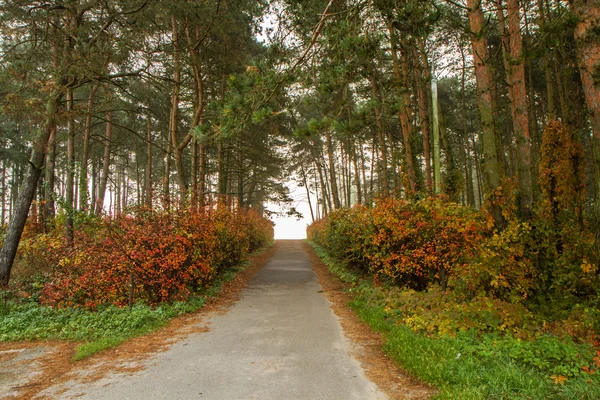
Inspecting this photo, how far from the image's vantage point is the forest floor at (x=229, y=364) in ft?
11.8

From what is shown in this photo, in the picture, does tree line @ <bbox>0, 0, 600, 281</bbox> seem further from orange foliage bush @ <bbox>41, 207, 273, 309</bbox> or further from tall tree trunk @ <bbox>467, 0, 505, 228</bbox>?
orange foliage bush @ <bbox>41, 207, 273, 309</bbox>

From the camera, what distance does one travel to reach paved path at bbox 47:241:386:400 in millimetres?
3549

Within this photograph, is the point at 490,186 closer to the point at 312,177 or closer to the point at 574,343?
the point at 574,343

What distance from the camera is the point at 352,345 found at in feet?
16.5

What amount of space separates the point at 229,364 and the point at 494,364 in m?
2.94

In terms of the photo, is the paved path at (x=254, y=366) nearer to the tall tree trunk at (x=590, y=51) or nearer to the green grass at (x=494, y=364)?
the green grass at (x=494, y=364)

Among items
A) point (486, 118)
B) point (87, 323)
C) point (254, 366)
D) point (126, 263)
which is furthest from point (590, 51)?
point (87, 323)

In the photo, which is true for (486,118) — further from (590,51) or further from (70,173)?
(70,173)

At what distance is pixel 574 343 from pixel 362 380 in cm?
255

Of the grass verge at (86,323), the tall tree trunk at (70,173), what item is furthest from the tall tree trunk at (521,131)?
the tall tree trunk at (70,173)

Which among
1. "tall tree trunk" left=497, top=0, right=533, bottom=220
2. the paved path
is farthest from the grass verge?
"tall tree trunk" left=497, top=0, right=533, bottom=220

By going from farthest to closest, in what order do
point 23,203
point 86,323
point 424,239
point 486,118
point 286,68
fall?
point 23,203
point 424,239
point 286,68
point 486,118
point 86,323

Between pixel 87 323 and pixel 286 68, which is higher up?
pixel 286 68

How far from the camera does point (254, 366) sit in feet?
13.9
